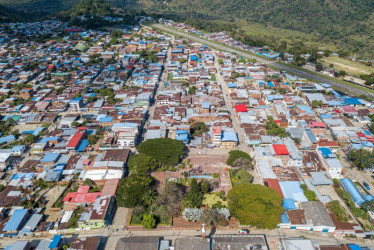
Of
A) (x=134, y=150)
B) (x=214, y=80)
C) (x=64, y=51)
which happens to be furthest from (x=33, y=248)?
(x=64, y=51)

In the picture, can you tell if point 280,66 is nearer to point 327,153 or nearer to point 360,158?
point 327,153

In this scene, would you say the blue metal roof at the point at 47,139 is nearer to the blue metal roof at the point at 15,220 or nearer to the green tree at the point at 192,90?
the blue metal roof at the point at 15,220

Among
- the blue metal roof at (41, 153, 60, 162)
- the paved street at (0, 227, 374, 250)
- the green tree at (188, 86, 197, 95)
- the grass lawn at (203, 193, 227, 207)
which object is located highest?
the green tree at (188, 86, 197, 95)

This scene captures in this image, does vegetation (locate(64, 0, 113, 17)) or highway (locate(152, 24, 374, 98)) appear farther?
vegetation (locate(64, 0, 113, 17))

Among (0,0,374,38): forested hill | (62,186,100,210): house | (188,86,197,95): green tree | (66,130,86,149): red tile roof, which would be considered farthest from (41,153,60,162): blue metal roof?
(0,0,374,38): forested hill

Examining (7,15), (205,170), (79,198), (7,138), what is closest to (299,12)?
(205,170)

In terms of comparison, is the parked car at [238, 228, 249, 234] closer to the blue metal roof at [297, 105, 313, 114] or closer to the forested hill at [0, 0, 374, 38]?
the blue metal roof at [297, 105, 313, 114]
